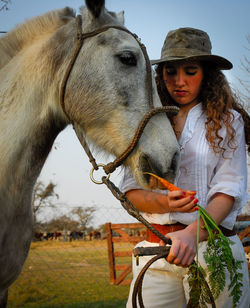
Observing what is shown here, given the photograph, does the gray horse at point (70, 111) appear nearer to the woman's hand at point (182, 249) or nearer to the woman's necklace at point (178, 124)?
the woman's necklace at point (178, 124)

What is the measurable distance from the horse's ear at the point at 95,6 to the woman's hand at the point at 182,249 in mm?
1567

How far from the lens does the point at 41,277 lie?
30.3 ft

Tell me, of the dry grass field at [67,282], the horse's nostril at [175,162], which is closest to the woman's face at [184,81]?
the horse's nostril at [175,162]

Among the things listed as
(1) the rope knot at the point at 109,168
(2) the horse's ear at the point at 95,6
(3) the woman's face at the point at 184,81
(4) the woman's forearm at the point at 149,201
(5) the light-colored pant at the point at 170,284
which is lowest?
(5) the light-colored pant at the point at 170,284

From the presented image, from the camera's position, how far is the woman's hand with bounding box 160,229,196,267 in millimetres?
1432

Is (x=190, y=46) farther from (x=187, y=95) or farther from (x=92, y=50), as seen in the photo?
(x=92, y=50)

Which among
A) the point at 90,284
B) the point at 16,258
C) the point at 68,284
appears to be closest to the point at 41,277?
the point at 68,284

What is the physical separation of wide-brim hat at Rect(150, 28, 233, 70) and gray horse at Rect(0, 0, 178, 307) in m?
0.32

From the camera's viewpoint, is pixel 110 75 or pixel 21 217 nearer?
pixel 110 75

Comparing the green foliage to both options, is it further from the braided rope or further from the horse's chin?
the braided rope

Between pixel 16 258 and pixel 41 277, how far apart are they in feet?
26.1

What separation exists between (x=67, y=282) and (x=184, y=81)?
28.9 ft

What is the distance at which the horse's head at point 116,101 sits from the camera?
1.83 meters

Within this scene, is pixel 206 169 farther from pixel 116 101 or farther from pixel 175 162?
pixel 116 101
